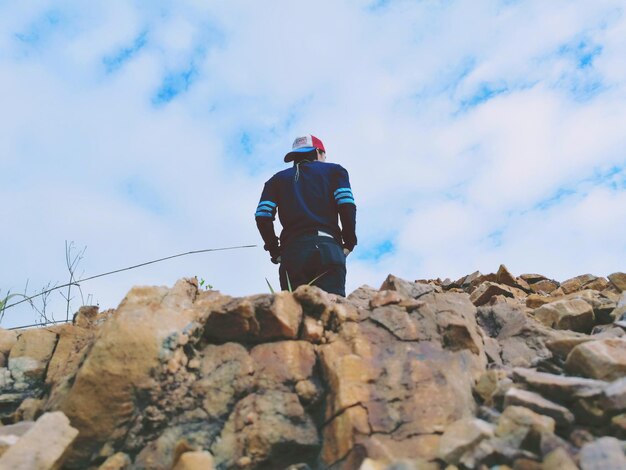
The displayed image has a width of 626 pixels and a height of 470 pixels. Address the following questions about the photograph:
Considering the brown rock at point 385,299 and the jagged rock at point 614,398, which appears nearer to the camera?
the jagged rock at point 614,398

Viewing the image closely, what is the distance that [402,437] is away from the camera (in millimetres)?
2676

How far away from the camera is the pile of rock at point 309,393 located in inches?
100

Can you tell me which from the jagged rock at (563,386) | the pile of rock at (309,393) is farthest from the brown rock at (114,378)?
the jagged rock at (563,386)

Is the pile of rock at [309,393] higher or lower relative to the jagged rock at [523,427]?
higher

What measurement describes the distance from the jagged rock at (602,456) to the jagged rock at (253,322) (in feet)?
5.04

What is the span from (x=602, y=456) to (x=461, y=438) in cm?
53

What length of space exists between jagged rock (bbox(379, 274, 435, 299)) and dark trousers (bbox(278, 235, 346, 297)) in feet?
4.22

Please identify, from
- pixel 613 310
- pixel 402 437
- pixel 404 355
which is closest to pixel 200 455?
pixel 402 437

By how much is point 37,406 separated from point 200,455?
1.26 meters

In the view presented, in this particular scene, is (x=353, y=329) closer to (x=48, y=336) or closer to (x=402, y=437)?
(x=402, y=437)


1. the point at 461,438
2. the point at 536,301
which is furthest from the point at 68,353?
the point at 536,301

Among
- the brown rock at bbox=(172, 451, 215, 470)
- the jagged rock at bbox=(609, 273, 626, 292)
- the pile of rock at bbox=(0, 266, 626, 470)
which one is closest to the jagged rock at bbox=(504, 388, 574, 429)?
the pile of rock at bbox=(0, 266, 626, 470)

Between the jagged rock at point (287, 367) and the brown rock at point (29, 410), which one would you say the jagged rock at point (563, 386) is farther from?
the brown rock at point (29, 410)

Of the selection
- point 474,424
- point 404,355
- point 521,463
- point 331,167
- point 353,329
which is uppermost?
point 331,167
